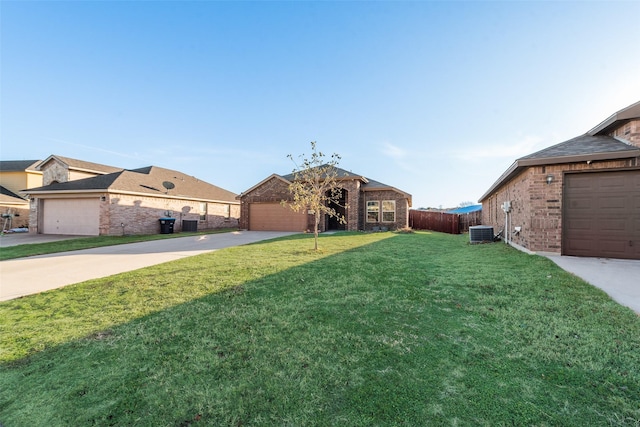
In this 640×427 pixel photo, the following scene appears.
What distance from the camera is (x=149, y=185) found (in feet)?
57.5

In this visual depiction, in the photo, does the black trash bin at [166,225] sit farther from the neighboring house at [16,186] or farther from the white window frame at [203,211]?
the neighboring house at [16,186]

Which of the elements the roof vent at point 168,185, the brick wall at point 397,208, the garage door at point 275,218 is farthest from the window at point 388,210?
the roof vent at point 168,185

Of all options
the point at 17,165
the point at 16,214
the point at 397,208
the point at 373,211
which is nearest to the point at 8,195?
the point at 16,214

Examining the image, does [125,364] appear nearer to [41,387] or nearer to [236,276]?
[41,387]

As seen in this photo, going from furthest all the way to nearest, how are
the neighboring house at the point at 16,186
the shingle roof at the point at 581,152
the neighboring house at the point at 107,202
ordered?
the neighboring house at the point at 16,186 → the neighboring house at the point at 107,202 → the shingle roof at the point at 581,152

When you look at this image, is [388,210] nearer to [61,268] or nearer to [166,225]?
[166,225]

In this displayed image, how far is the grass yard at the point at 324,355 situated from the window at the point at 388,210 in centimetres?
1370

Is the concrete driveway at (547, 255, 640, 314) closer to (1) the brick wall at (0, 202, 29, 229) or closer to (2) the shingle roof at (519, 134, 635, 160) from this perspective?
(2) the shingle roof at (519, 134, 635, 160)

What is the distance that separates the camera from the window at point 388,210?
1834 cm

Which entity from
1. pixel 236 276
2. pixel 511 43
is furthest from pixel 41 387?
pixel 511 43

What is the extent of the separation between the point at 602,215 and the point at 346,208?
12.9m

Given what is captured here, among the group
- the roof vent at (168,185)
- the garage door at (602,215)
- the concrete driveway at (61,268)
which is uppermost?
the roof vent at (168,185)

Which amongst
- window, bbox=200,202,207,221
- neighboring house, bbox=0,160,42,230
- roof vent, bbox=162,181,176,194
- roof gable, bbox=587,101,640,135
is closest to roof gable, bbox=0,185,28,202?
neighboring house, bbox=0,160,42,230

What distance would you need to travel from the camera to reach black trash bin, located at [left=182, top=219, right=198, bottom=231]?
19.0 meters
